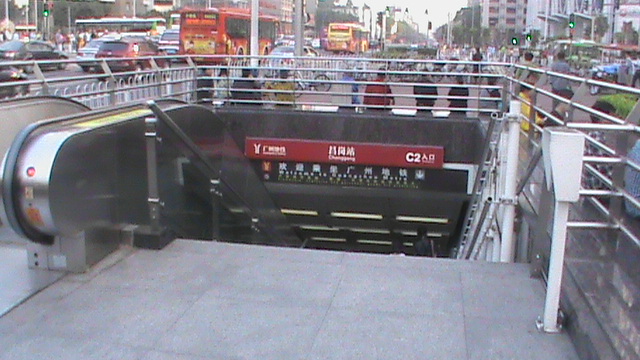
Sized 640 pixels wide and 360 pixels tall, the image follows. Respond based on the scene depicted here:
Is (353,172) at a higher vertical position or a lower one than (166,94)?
lower

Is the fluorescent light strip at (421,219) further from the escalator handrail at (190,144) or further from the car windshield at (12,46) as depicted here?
the car windshield at (12,46)

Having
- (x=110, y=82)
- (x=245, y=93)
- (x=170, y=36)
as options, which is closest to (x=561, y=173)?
(x=110, y=82)

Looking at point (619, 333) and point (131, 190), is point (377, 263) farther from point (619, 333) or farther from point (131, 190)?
point (619, 333)

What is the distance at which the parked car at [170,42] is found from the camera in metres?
39.3

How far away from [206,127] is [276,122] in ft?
16.1

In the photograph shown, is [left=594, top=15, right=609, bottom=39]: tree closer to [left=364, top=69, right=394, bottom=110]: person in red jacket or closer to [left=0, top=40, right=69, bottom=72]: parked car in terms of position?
[left=0, top=40, right=69, bottom=72]: parked car

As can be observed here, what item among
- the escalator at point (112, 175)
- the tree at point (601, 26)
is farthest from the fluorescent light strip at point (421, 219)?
the tree at point (601, 26)

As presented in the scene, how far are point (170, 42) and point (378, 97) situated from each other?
28.6 meters

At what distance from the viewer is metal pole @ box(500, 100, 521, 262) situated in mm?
6328

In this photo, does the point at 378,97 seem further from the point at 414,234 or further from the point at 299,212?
Result: the point at 414,234

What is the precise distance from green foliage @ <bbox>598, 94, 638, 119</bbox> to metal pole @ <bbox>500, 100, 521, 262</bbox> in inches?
33.9

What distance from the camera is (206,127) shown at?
8.67m

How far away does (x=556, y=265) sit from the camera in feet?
14.2

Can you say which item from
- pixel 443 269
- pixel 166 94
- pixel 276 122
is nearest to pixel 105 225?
pixel 443 269
